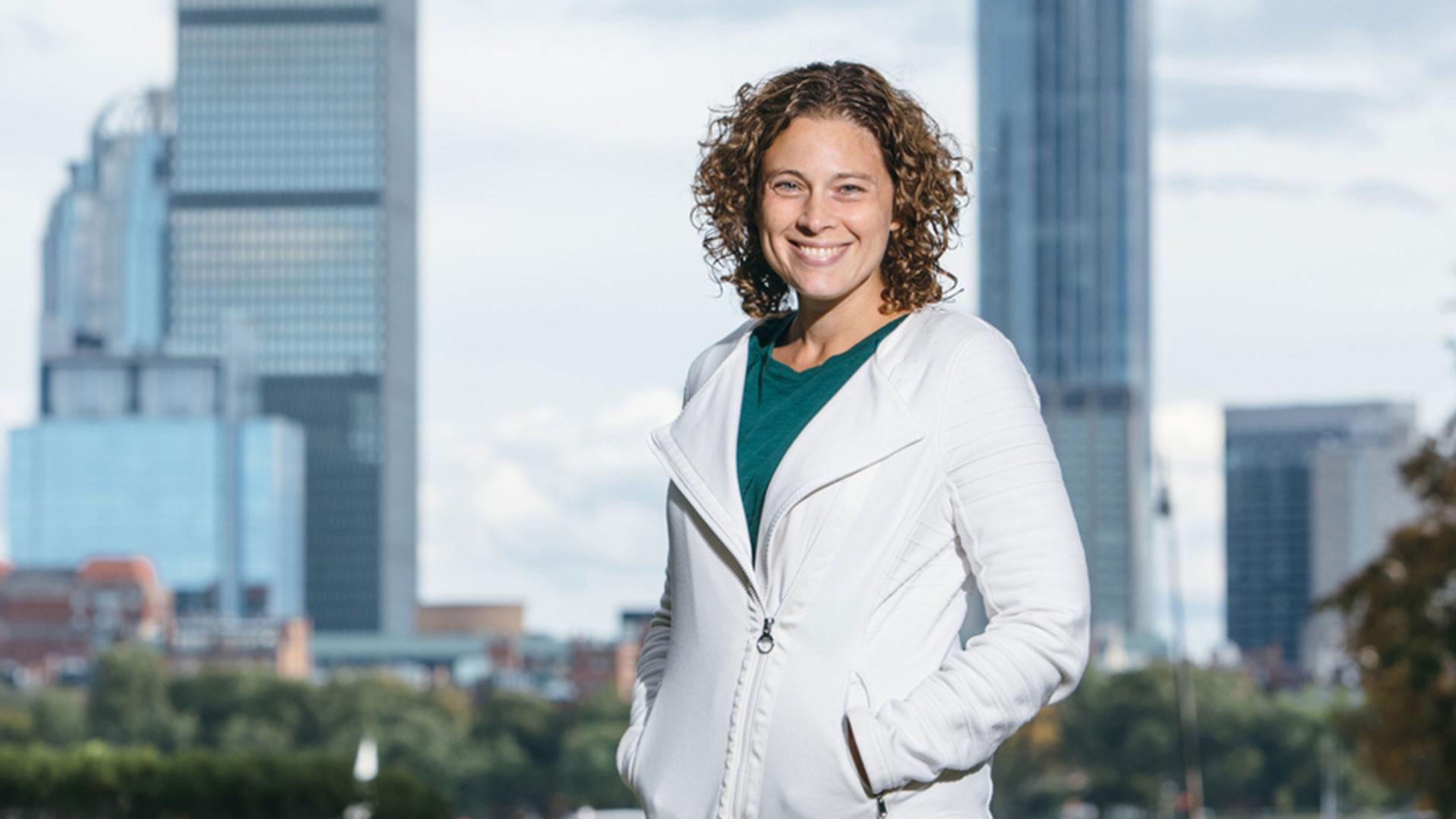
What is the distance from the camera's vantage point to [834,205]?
6.77 ft

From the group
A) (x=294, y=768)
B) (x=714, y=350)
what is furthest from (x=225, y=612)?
(x=714, y=350)

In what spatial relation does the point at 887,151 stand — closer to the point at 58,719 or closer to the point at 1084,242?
the point at 58,719

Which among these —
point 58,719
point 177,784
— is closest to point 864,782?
point 177,784

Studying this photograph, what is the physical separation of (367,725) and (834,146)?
8478cm

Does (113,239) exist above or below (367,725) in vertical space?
above

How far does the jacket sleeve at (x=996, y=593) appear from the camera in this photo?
1.83 meters

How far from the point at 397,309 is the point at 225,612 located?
71.6 feet

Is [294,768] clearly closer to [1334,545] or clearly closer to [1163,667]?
[1163,667]

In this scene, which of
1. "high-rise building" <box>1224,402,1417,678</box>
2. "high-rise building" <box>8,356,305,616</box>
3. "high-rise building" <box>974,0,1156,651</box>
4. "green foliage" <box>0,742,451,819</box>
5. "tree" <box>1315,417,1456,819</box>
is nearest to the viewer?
"tree" <box>1315,417,1456,819</box>

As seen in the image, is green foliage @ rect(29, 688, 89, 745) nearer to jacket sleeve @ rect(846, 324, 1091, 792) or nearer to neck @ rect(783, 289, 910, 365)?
neck @ rect(783, 289, 910, 365)

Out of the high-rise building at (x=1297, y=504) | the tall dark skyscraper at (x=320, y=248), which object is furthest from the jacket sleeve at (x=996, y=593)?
the high-rise building at (x=1297, y=504)

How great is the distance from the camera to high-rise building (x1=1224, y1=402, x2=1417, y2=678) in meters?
160

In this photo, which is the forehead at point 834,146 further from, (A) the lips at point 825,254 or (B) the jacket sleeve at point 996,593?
(B) the jacket sleeve at point 996,593

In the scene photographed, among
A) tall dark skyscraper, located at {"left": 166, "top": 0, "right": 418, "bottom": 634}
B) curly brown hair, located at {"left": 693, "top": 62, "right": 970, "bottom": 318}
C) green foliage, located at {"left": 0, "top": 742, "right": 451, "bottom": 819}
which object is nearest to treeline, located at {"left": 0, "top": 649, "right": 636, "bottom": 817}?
tall dark skyscraper, located at {"left": 166, "top": 0, "right": 418, "bottom": 634}
